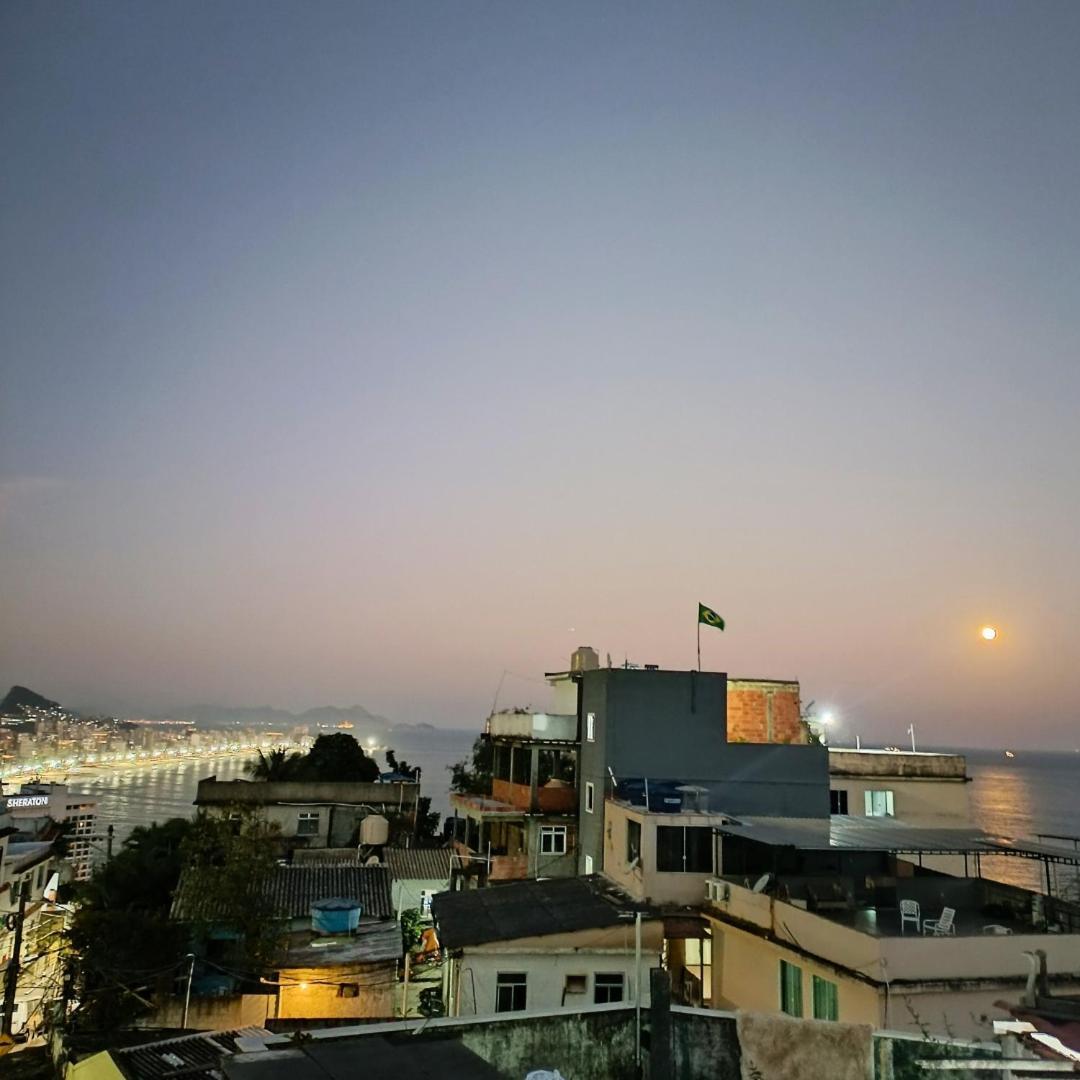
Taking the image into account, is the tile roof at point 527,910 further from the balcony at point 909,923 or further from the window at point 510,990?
the balcony at point 909,923

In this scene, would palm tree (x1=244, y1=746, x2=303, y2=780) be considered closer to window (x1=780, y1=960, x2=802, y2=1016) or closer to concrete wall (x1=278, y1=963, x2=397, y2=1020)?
concrete wall (x1=278, y1=963, x2=397, y2=1020)

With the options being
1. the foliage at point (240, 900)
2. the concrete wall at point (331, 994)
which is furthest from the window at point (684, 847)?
the foliage at point (240, 900)

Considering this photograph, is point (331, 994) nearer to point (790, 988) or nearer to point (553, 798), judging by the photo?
point (790, 988)

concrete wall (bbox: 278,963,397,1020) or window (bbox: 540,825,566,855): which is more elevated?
window (bbox: 540,825,566,855)

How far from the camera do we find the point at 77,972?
21000mm

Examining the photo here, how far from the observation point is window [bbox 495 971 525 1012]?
17.6 metres

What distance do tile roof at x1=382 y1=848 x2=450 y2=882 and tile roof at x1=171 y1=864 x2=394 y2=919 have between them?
6.51 meters

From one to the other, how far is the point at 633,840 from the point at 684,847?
1.70m

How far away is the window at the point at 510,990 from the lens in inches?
692

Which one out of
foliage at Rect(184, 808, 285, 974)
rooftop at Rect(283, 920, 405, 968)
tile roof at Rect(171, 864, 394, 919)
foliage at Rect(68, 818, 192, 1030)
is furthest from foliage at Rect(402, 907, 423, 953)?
foliage at Rect(68, 818, 192, 1030)

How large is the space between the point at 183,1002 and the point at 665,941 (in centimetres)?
1090

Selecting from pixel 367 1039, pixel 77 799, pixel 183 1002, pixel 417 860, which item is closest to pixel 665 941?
pixel 183 1002

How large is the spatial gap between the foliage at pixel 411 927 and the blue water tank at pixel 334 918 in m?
2.27

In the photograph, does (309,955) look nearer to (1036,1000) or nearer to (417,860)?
(417,860)
